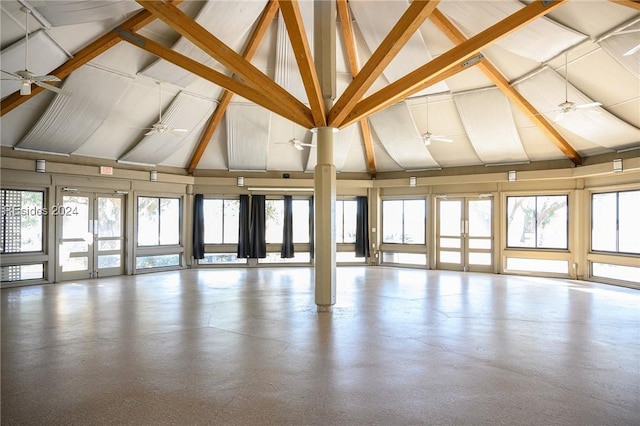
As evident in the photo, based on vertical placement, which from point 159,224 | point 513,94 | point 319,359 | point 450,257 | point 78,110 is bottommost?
point 319,359

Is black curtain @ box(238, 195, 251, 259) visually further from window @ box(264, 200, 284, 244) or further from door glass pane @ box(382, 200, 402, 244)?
door glass pane @ box(382, 200, 402, 244)

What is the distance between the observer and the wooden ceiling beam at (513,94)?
24.7ft

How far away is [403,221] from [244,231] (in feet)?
16.2

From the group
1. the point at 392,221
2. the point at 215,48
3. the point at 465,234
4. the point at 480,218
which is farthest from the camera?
the point at 392,221

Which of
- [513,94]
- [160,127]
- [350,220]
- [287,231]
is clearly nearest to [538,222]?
[513,94]

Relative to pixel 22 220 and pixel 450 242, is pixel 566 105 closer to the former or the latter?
pixel 450 242

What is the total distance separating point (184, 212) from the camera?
12.4 m

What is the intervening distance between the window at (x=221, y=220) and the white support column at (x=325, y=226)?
20.9ft

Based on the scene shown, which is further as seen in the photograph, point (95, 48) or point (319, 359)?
point (95, 48)

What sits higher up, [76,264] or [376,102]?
[376,102]

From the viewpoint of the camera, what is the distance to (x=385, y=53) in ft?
18.0

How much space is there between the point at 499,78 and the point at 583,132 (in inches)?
93.7

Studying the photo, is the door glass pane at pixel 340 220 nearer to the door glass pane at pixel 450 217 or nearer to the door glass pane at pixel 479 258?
the door glass pane at pixel 450 217

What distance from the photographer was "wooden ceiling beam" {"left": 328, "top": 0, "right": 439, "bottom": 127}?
485 cm
